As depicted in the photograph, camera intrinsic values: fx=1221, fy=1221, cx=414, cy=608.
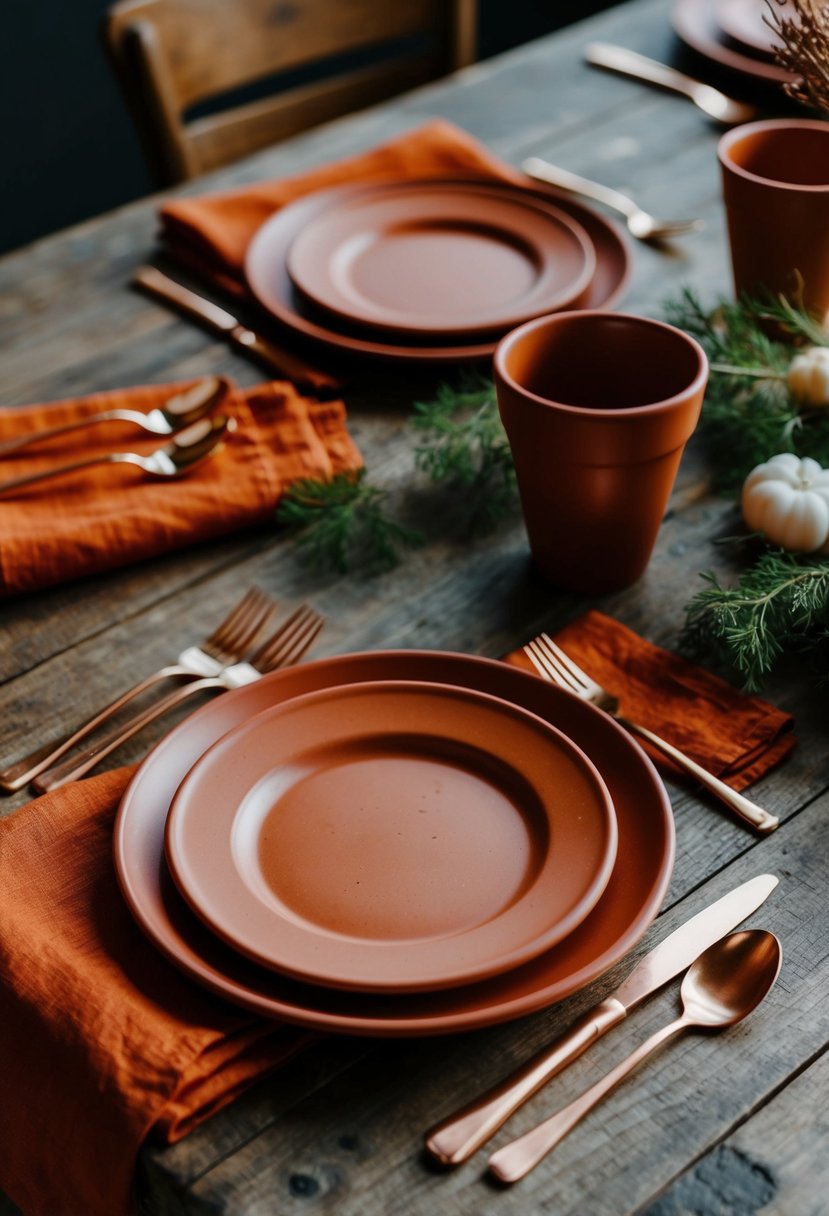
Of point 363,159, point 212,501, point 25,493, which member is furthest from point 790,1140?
point 363,159

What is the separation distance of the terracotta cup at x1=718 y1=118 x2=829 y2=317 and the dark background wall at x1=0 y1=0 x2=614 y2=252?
202 centimetres

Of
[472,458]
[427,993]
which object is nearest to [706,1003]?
[427,993]

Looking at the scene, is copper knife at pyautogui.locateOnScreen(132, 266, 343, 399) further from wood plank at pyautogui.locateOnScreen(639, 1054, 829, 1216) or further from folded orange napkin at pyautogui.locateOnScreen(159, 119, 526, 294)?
wood plank at pyautogui.locateOnScreen(639, 1054, 829, 1216)

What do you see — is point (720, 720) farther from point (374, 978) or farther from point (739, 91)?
point (739, 91)

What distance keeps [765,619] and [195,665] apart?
37 centimetres

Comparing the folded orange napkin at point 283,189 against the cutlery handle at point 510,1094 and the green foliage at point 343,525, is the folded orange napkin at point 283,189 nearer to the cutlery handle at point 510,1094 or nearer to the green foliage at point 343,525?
the green foliage at point 343,525

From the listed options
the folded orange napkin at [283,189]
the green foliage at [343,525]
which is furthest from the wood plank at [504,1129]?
the folded orange napkin at [283,189]

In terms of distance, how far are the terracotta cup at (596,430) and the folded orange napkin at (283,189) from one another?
1.41ft

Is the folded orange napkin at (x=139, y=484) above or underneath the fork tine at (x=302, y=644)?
above

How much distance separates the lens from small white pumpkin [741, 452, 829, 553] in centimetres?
81

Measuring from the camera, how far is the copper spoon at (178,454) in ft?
3.09

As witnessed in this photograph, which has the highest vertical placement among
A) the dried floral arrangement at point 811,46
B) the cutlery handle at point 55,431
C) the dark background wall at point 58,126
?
the dried floral arrangement at point 811,46

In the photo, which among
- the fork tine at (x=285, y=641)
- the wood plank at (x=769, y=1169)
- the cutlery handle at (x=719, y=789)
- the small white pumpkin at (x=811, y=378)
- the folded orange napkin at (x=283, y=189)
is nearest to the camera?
Answer: the wood plank at (x=769, y=1169)

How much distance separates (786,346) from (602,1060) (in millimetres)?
666
